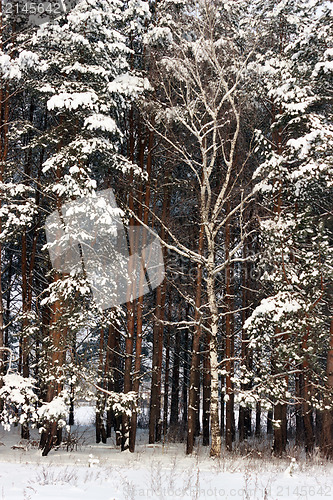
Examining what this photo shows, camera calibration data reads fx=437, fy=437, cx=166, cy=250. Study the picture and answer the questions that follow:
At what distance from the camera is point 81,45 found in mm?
11883

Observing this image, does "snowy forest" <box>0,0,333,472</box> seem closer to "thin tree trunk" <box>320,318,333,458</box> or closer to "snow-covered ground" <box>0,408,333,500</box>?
"thin tree trunk" <box>320,318,333,458</box>

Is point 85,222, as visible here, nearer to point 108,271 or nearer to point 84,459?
point 108,271

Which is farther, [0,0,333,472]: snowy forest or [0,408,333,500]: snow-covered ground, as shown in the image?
[0,0,333,472]: snowy forest

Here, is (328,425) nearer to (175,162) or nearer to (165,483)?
(165,483)

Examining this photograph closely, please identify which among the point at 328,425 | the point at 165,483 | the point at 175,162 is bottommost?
the point at 165,483

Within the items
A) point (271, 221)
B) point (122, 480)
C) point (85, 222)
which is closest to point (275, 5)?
point (271, 221)

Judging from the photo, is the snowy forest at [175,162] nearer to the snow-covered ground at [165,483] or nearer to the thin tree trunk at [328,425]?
the thin tree trunk at [328,425]

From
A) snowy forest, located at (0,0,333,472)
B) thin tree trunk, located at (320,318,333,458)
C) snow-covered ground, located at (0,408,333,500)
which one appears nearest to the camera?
snow-covered ground, located at (0,408,333,500)

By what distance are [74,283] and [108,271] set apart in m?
3.32

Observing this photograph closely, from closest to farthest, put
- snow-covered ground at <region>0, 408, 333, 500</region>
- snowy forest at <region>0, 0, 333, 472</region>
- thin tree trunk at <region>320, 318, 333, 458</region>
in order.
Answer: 1. snow-covered ground at <region>0, 408, 333, 500</region>
2. snowy forest at <region>0, 0, 333, 472</region>
3. thin tree trunk at <region>320, 318, 333, 458</region>

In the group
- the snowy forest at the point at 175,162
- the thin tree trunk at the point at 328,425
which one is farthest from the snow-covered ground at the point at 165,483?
the snowy forest at the point at 175,162

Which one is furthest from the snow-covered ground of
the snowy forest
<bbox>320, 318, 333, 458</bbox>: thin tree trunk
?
the snowy forest

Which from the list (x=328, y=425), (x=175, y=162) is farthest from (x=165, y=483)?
(x=175, y=162)

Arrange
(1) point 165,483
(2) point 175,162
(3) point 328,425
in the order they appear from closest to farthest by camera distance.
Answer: (1) point 165,483
(3) point 328,425
(2) point 175,162
